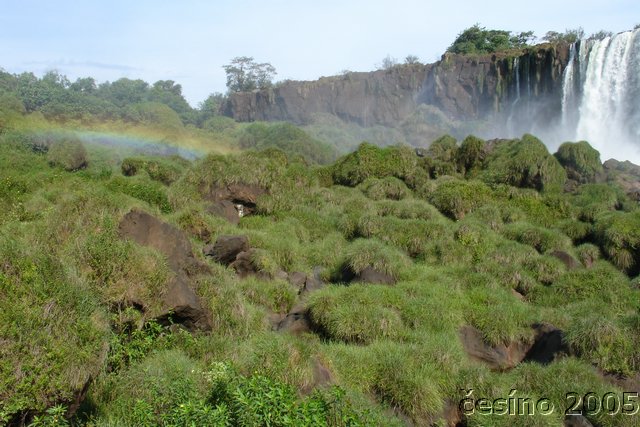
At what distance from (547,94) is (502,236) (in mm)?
32717

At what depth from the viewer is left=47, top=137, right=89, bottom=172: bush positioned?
2770 centimetres

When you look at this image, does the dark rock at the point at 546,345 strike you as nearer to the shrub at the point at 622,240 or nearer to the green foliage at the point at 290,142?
the shrub at the point at 622,240

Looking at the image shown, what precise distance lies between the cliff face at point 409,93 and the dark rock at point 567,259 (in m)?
33.5

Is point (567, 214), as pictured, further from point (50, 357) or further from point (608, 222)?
point (50, 357)

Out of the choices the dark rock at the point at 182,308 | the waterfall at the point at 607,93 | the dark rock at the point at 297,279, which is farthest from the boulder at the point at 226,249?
the waterfall at the point at 607,93

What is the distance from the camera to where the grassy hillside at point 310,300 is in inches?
215

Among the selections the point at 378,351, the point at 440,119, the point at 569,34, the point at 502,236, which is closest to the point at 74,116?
the point at 440,119

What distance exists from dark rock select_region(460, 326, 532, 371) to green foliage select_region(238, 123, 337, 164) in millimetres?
28544

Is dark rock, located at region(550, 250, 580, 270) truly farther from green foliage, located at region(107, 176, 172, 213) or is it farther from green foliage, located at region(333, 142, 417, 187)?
green foliage, located at region(107, 176, 172, 213)

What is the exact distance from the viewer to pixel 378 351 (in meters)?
8.29

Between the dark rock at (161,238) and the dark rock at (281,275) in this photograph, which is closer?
the dark rock at (161,238)

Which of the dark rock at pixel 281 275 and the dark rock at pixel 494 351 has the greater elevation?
the dark rock at pixel 281 275

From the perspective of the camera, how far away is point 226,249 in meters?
12.4

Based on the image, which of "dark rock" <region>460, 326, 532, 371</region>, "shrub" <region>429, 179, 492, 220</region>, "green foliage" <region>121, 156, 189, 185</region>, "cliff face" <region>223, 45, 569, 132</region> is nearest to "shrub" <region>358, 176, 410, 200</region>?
"shrub" <region>429, 179, 492, 220</region>
